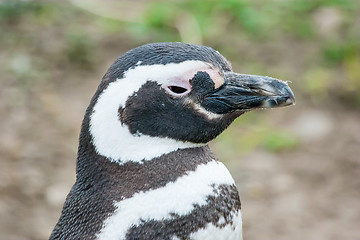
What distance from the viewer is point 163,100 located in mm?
1725

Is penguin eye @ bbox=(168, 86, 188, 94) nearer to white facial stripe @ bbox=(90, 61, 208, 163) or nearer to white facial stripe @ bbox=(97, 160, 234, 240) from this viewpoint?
white facial stripe @ bbox=(90, 61, 208, 163)

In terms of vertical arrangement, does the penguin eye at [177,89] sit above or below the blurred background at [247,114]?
below

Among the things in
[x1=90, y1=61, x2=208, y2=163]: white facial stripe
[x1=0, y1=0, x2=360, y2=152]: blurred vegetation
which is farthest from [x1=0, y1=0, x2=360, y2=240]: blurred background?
[x1=90, y1=61, x2=208, y2=163]: white facial stripe

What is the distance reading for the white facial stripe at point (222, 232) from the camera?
170cm

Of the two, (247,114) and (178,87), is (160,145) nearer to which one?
(178,87)

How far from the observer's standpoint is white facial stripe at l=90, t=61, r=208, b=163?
1.71 meters

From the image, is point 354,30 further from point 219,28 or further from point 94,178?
point 94,178

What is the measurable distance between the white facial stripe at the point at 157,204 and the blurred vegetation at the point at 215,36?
2.30 metres

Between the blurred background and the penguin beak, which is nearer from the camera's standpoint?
the penguin beak

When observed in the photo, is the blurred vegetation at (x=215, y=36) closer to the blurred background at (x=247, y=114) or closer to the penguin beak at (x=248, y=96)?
the blurred background at (x=247, y=114)

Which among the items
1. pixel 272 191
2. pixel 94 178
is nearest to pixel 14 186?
pixel 272 191

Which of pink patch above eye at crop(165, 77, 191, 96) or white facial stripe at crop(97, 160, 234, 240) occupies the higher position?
pink patch above eye at crop(165, 77, 191, 96)

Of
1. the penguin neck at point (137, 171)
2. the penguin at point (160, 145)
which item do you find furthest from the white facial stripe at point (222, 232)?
the penguin neck at point (137, 171)

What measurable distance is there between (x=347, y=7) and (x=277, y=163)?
1.59m
